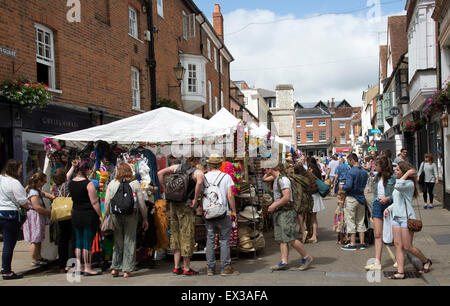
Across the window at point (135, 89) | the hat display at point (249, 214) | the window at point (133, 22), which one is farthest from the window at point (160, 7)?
the hat display at point (249, 214)

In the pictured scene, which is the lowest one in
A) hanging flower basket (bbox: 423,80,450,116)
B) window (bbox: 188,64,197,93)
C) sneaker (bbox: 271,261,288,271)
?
sneaker (bbox: 271,261,288,271)

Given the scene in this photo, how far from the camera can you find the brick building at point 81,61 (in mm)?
10383

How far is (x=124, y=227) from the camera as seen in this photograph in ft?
21.6

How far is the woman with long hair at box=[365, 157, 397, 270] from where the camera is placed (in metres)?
6.34

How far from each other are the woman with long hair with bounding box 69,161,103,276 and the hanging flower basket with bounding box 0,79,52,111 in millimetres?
4237

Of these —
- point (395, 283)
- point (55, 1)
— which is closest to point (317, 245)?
point (395, 283)

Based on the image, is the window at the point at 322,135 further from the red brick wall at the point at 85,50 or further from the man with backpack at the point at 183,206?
the man with backpack at the point at 183,206

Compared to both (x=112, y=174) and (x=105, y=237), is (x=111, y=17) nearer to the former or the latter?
(x=112, y=174)

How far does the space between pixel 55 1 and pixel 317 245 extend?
1007 centimetres

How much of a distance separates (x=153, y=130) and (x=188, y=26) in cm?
1895

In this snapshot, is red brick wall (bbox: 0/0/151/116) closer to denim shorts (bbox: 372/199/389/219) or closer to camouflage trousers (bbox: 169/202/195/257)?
camouflage trousers (bbox: 169/202/195/257)

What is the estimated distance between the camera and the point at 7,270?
21.5 feet

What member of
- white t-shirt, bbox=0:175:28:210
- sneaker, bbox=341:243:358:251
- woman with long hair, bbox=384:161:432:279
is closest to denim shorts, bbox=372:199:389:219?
woman with long hair, bbox=384:161:432:279

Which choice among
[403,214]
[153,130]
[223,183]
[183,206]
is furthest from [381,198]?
[153,130]
